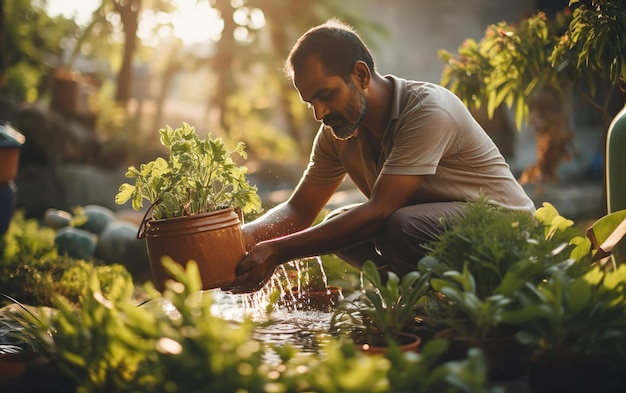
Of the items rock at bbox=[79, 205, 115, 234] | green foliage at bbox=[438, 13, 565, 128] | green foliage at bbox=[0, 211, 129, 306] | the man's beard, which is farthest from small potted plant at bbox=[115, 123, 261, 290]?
rock at bbox=[79, 205, 115, 234]

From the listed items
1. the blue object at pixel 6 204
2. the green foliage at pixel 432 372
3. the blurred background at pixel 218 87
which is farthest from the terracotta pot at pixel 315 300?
the blurred background at pixel 218 87

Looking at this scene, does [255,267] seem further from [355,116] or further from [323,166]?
[323,166]

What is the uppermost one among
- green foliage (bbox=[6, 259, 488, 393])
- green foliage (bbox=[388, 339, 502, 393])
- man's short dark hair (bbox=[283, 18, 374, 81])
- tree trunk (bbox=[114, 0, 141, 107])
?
tree trunk (bbox=[114, 0, 141, 107])

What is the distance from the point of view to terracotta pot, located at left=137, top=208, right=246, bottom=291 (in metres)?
3.03

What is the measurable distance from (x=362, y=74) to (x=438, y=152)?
0.53 meters

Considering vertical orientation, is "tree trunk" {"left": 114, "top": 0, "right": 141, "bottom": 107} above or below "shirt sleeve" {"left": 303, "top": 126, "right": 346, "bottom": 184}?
above

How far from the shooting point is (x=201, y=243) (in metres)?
3.04

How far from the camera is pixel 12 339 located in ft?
11.2

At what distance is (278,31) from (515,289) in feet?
41.6

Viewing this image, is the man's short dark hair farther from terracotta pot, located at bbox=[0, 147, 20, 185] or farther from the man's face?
terracotta pot, located at bbox=[0, 147, 20, 185]

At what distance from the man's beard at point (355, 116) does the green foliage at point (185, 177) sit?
624mm

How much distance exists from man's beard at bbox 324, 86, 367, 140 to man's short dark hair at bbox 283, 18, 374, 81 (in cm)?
11

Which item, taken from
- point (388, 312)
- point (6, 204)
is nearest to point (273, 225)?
point (388, 312)

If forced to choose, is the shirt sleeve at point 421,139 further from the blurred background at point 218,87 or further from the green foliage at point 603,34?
the blurred background at point 218,87
